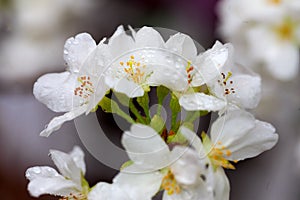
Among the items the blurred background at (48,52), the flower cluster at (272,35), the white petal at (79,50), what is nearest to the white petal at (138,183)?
the white petal at (79,50)

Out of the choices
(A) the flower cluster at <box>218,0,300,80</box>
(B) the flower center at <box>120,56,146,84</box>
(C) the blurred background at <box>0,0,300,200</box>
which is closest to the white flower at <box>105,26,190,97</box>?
(B) the flower center at <box>120,56,146,84</box>

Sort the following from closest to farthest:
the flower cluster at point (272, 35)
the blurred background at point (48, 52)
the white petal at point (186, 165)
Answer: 1. the white petal at point (186, 165)
2. the flower cluster at point (272, 35)
3. the blurred background at point (48, 52)

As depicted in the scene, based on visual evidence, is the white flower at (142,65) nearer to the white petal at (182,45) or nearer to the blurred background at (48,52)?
the white petal at (182,45)

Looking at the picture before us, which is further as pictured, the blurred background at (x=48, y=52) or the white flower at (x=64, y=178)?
the blurred background at (x=48, y=52)

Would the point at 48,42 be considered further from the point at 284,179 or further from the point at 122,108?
the point at 122,108

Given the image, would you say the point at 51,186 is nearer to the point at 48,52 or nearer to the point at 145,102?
the point at 145,102

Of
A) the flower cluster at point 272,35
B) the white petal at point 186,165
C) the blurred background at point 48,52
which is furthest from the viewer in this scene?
the blurred background at point 48,52

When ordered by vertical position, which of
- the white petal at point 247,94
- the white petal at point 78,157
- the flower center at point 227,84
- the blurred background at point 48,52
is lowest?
the blurred background at point 48,52

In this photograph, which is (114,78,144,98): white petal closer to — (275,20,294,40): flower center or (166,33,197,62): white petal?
(166,33,197,62): white petal
